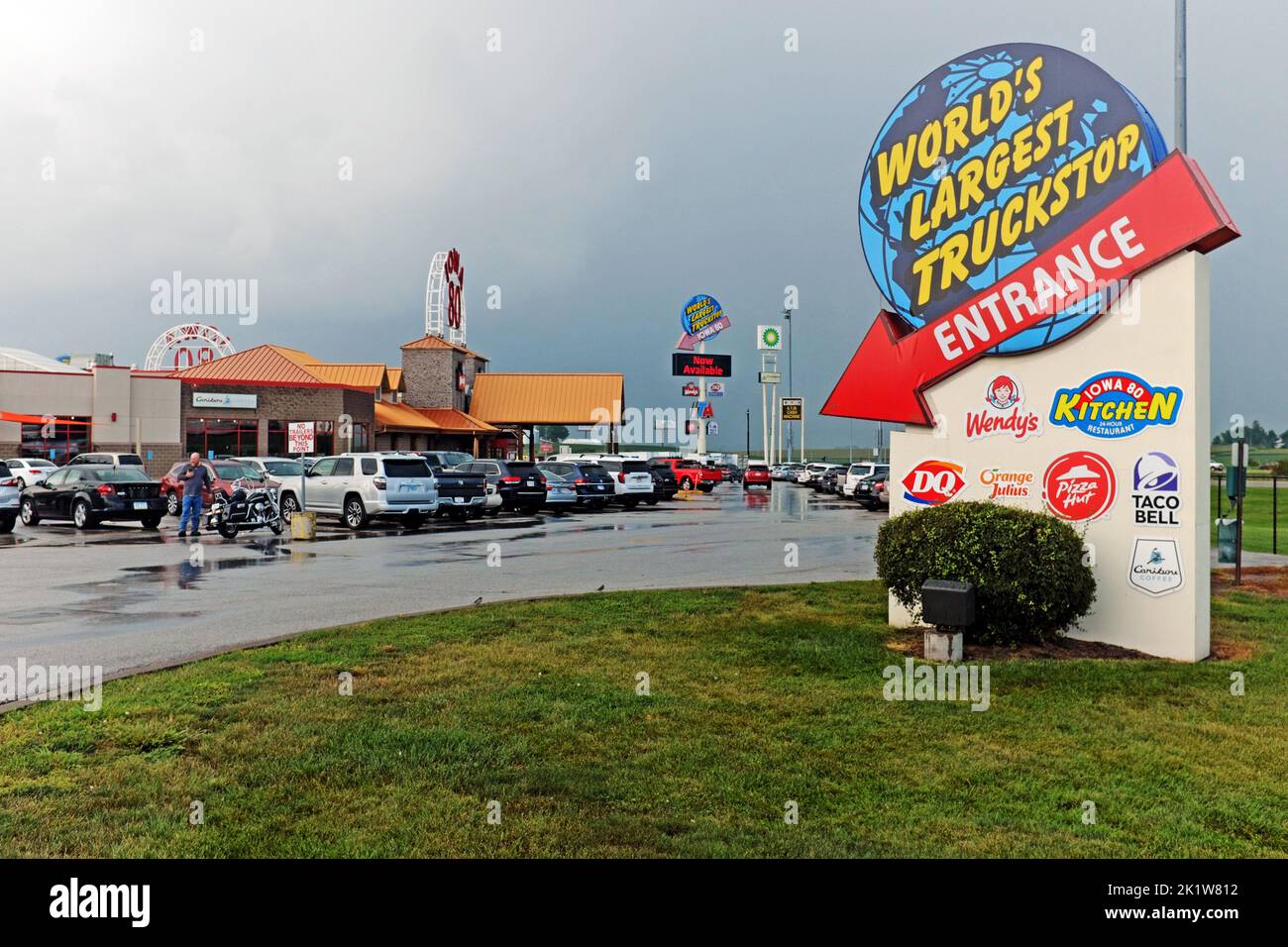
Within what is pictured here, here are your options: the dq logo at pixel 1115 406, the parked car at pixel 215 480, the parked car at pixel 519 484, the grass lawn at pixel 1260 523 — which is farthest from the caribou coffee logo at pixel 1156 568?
the parked car at pixel 519 484

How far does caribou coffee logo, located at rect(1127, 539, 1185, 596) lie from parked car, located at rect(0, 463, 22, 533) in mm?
22683

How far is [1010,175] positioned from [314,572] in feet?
36.8

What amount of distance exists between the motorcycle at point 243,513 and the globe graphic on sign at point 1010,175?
604 inches

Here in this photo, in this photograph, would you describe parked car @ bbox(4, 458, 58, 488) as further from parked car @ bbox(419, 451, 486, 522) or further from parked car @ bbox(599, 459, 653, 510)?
parked car @ bbox(599, 459, 653, 510)

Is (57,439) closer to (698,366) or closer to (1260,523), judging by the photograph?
(698,366)

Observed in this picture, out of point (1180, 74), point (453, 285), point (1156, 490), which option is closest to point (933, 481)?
point (1156, 490)

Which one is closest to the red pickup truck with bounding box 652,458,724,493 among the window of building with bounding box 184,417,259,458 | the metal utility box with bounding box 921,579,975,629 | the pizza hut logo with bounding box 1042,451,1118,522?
the window of building with bounding box 184,417,259,458

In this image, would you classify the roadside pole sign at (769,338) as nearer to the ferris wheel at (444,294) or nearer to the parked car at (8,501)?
the ferris wheel at (444,294)

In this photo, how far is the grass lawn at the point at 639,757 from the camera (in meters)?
4.43

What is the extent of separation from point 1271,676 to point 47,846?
8542 mm

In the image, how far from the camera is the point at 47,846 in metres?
4.23

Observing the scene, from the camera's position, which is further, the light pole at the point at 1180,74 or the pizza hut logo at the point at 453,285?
the pizza hut logo at the point at 453,285
